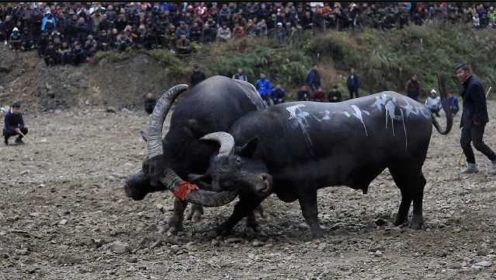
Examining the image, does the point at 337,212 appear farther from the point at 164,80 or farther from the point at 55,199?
the point at 164,80

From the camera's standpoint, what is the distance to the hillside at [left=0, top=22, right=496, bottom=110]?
32406 mm

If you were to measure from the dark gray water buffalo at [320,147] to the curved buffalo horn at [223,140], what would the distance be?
2cm

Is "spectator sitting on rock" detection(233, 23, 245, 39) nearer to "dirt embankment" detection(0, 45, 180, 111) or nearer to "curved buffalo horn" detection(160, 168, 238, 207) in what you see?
"dirt embankment" detection(0, 45, 180, 111)

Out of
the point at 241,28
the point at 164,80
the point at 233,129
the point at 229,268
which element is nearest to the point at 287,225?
the point at 233,129

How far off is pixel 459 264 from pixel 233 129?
3397 mm

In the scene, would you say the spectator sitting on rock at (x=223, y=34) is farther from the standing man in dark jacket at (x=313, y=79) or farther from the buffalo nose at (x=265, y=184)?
the buffalo nose at (x=265, y=184)

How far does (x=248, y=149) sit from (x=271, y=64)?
84.4ft

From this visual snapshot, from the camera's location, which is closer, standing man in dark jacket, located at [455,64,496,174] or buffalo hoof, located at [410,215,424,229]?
buffalo hoof, located at [410,215,424,229]

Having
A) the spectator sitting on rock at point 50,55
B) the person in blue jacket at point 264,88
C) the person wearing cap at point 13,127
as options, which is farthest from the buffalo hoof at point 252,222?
the spectator sitting on rock at point 50,55

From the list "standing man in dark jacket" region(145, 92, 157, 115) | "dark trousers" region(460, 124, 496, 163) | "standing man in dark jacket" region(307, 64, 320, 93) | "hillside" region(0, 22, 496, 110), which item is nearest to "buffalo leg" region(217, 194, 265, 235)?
"dark trousers" region(460, 124, 496, 163)

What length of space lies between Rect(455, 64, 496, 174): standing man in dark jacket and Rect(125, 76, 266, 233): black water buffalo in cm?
435

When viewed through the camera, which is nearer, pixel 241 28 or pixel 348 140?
pixel 348 140

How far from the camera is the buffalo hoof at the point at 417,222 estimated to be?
11.4 meters

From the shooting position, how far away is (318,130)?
11.0 meters
